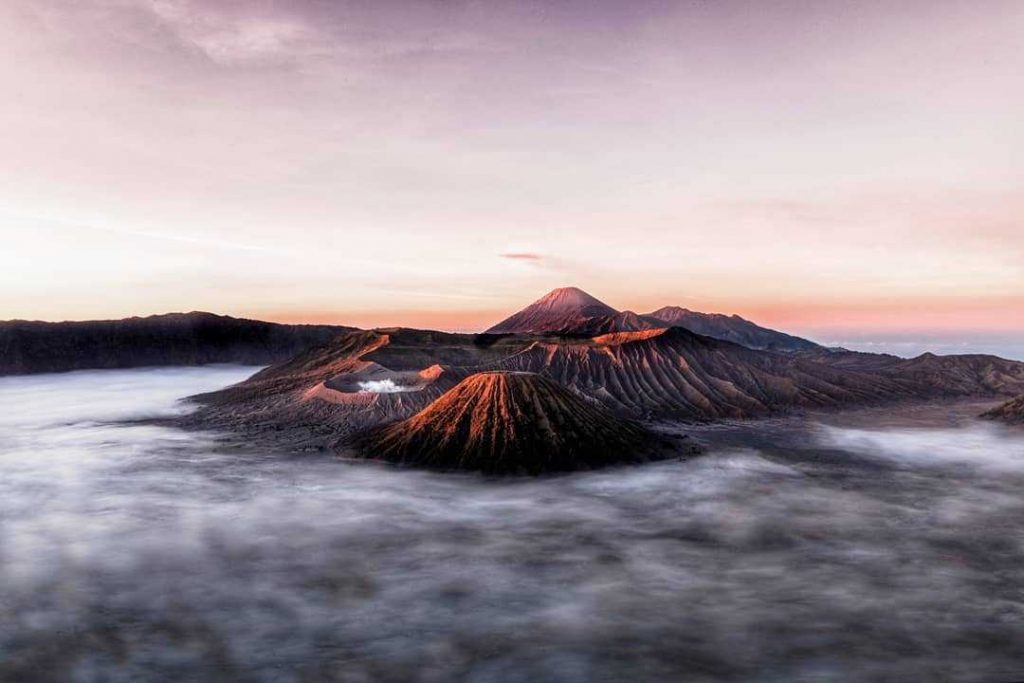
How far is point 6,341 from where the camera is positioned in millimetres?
148375

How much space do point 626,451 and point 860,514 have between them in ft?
40.0

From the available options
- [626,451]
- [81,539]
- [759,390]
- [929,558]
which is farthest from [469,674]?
[759,390]

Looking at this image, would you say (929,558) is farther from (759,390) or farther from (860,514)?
(759,390)

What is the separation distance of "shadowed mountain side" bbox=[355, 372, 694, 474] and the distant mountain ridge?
6089 cm

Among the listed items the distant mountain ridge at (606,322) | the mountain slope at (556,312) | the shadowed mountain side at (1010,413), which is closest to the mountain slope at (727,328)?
the distant mountain ridge at (606,322)

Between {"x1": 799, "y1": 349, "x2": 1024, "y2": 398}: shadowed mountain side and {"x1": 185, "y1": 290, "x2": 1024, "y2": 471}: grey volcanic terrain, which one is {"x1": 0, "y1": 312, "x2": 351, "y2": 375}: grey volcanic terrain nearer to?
{"x1": 185, "y1": 290, "x2": 1024, "y2": 471}: grey volcanic terrain

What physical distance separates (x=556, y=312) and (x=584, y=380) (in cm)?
7872

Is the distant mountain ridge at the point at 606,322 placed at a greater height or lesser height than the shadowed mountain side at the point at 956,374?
greater

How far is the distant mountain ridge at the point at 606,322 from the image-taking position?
125 m

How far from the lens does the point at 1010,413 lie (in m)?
56.3

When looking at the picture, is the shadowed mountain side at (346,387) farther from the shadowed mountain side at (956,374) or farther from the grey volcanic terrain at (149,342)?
the grey volcanic terrain at (149,342)

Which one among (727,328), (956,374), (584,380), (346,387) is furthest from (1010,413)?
(727,328)

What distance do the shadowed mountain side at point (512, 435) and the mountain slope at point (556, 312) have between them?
307ft

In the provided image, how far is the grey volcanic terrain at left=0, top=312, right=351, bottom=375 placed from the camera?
150000 mm
